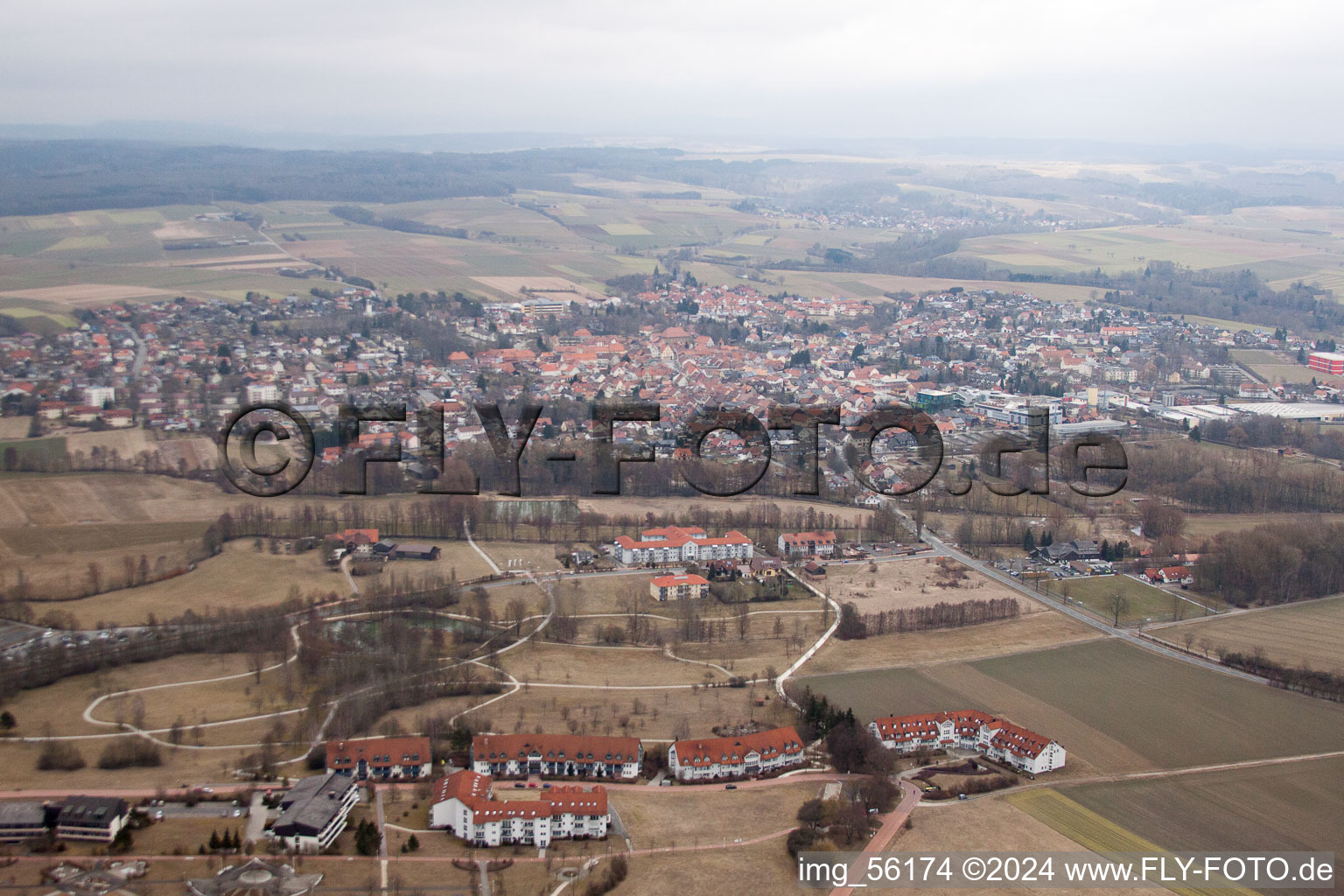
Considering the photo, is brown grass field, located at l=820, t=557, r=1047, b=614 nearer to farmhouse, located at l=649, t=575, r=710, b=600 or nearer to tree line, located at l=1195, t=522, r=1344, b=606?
farmhouse, located at l=649, t=575, r=710, b=600

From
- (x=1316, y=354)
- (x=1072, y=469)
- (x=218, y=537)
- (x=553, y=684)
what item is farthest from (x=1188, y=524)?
(x=1316, y=354)

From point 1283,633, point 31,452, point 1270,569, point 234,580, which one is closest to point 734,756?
point 234,580

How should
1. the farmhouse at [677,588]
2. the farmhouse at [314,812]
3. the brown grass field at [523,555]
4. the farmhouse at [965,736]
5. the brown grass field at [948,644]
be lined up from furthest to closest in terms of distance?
the brown grass field at [523,555], the farmhouse at [677,588], the brown grass field at [948,644], the farmhouse at [965,736], the farmhouse at [314,812]

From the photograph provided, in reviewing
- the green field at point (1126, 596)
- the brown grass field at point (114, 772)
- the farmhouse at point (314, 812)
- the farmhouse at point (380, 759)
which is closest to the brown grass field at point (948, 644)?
the green field at point (1126, 596)

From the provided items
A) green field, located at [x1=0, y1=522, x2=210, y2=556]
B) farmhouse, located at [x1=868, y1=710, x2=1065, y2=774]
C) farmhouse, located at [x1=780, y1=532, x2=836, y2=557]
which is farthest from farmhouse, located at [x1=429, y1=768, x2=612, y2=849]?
green field, located at [x1=0, y1=522, x2=210, y2=556]

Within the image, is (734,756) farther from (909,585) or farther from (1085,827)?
(909,585)

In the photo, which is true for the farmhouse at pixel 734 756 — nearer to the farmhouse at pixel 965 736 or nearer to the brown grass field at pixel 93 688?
the farmhouse at pixel 965 736
